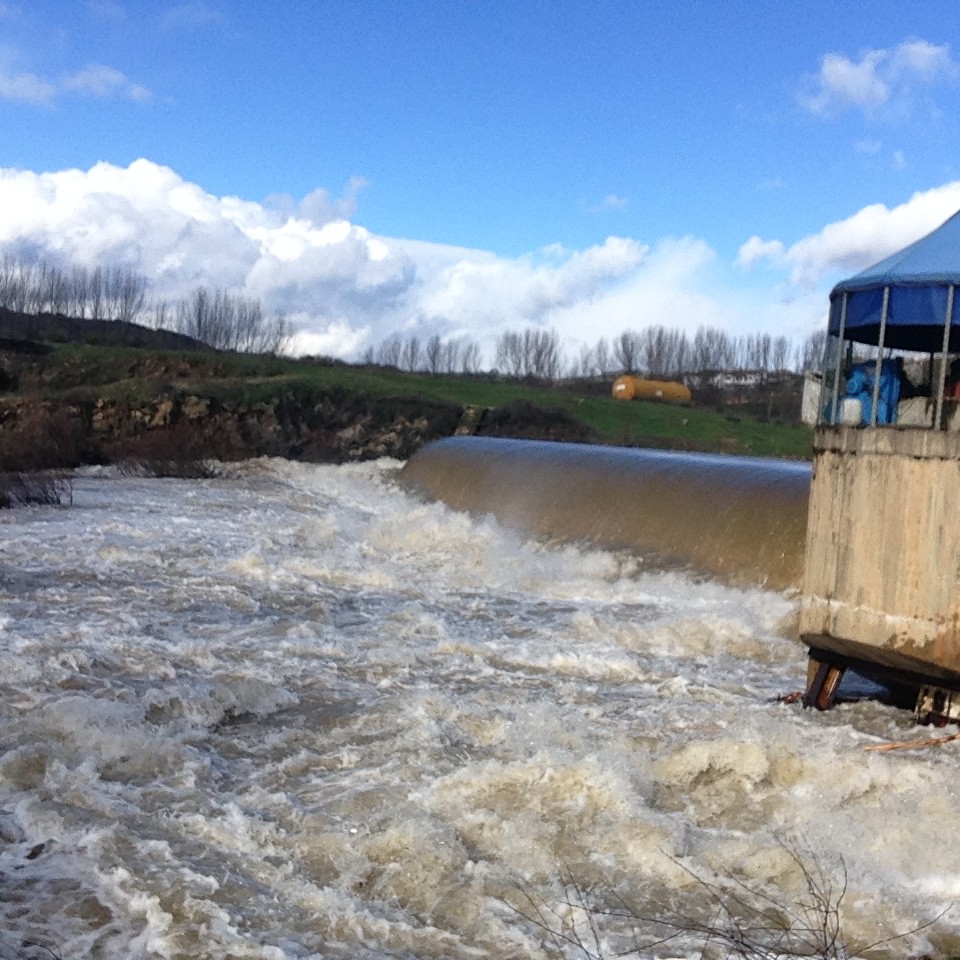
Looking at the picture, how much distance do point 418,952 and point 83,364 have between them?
40.1 metres

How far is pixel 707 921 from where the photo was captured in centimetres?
439

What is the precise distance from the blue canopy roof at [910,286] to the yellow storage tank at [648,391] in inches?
1634

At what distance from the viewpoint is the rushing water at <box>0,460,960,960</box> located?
4.36m

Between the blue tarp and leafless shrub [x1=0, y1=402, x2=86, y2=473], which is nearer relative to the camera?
the blue tarp

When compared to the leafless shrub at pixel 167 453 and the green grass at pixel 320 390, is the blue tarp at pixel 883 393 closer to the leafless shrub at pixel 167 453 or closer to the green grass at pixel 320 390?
the leafless shrub at pixel 167 453

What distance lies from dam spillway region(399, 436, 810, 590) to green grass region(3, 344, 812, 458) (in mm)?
14542

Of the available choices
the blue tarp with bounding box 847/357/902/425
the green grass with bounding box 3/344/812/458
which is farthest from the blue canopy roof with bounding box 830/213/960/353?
the green grass with bounding box 3/344/812/458

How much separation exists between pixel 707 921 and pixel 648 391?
46.1m

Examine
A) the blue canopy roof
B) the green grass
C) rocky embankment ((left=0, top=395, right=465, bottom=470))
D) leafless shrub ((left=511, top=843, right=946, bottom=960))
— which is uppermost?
the blue canopy roof

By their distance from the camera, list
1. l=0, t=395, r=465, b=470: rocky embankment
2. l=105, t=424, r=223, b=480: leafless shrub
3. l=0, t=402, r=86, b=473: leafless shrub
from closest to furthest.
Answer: l=0, t=402, r=86, b=473: leafless shrub, l=105, t=424, r=223, b=480: leafless shrub, l=0, t=395, r=465, b=470: rocky embankment

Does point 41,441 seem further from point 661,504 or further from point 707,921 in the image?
point 707,921

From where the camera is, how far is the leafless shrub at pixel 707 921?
4113 mm

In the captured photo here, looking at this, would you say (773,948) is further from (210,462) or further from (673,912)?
(210,462)

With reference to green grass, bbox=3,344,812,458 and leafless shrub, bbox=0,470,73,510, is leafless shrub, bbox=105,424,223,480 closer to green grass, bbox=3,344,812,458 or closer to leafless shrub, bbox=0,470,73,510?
green grass, bbox=3,344,812,458
